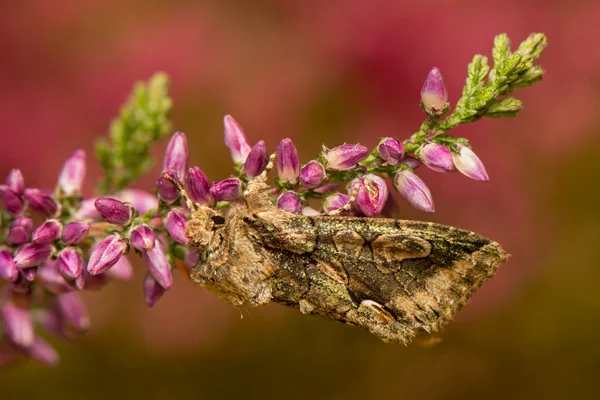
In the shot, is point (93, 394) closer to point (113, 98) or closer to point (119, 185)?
point (119, 185)

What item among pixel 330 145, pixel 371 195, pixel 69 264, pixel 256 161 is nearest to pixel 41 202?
pixel 69 264

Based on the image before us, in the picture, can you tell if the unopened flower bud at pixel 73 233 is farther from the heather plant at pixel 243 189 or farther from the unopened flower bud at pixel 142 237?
the unopened flower bud at pixel 142 237

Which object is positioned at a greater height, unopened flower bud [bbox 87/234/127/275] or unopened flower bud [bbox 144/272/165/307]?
unopened flower bud [bbox 87/234/127/275]

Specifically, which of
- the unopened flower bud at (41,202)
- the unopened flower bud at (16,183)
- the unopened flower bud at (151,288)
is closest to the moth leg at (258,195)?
the unopened flower bud at (151,288)

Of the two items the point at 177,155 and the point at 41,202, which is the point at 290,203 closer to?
the point at 177,155

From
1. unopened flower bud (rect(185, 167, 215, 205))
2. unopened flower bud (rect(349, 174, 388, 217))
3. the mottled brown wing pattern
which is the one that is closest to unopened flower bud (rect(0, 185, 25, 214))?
unopened flower bud (rect(185, 167, 215, 205))

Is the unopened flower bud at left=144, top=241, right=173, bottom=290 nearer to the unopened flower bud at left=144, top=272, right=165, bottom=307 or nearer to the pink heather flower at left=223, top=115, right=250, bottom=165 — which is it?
the unopened flower bud at left=144, top=272, right=165, bottom=307

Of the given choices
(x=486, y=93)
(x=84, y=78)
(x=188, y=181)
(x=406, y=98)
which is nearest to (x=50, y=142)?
(x=84, y=78)

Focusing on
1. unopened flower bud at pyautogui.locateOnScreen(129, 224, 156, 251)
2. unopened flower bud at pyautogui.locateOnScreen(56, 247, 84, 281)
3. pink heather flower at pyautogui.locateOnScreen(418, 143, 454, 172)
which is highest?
pink heather flower at pyautogui.locateOnScreen(418, 143, 454, 172)
